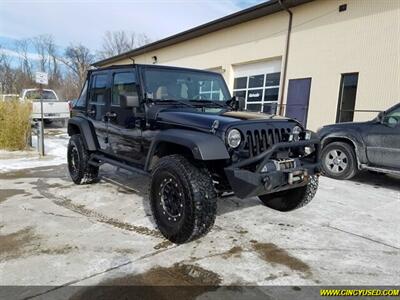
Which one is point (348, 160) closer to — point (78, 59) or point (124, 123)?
point (124, 123)

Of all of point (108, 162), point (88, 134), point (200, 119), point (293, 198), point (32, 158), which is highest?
point (200, 119)

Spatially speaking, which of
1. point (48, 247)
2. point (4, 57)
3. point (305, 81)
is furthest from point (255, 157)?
point (4, 57)

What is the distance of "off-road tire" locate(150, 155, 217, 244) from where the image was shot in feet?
10.4

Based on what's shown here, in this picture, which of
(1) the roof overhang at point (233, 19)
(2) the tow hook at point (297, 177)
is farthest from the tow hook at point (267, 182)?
(1) the roof overhang at point (233, 19)

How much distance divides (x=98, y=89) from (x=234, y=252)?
11.4ft

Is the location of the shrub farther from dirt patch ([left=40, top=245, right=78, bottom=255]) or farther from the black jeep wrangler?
dirt patch ([left=40, top=245, right=78, bottom=255])

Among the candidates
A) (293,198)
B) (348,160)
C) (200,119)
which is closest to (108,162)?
(200,119)

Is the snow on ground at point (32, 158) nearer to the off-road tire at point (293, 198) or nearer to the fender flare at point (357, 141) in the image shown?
the off-road tire at point (293, 198)

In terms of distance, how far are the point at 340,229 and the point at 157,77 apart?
296cm

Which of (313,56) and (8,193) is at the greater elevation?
(313,56)

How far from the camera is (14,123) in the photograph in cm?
939

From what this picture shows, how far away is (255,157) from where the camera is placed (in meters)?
3.16

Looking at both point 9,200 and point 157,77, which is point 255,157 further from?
point 9,200

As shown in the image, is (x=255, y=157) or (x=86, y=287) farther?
(x=255, y=157)
